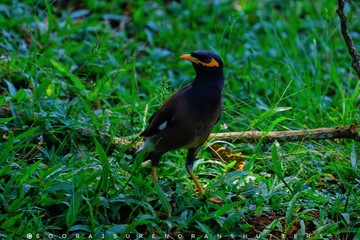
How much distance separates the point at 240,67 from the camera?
796 centimetres

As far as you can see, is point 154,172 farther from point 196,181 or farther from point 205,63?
point 205,63

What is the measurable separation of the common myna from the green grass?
0.24 meters

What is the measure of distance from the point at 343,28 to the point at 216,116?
43.2 inches

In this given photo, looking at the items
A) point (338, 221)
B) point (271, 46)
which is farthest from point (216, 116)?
point (271, 46)

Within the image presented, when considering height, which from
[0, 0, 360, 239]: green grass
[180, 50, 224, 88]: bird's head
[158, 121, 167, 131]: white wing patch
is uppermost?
[180, 50, 224, 88]: bird's head

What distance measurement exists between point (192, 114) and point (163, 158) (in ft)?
2.74

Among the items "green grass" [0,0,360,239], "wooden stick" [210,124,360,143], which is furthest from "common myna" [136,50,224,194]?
"wooden stick" [210,124,360,143]

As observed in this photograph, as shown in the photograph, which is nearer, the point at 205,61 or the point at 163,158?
the point at 205,61

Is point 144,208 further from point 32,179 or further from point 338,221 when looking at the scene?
point 338,221

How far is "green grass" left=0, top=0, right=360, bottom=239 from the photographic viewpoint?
480 cm

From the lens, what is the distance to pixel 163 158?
5.89 m

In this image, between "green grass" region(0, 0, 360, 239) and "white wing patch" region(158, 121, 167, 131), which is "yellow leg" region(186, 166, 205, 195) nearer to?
"green grass" region(0, 0, 360, 239)

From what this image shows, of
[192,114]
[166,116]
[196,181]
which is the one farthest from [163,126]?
[196,181]

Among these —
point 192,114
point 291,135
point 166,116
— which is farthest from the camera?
point 291,135
